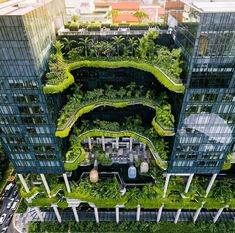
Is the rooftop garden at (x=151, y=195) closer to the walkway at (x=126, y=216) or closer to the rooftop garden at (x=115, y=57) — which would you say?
the walkway at (x=126, y=216)

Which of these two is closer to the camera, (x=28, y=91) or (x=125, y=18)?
(x=28, y=91)

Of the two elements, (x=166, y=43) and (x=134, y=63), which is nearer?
(x=134, y=63)

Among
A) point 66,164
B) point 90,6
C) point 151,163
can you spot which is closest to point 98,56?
point 66,164

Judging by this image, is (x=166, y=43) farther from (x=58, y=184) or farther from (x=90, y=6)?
(x=90, y=6)

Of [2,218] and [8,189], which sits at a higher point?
[8,189]

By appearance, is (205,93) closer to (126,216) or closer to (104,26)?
(104,26)

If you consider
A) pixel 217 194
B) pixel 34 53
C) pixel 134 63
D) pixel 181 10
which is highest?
pixel 181 10

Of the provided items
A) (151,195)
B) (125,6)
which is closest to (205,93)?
(151,195)
